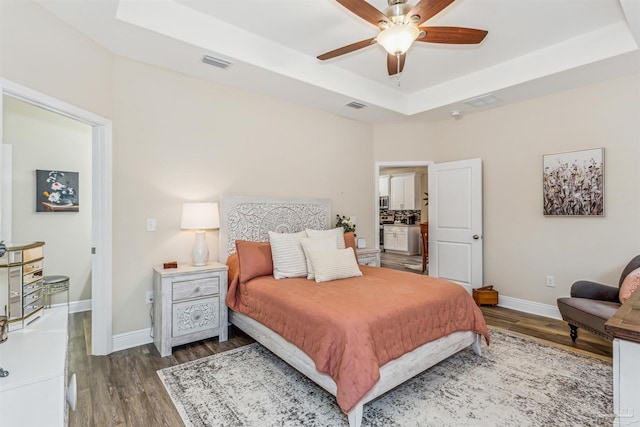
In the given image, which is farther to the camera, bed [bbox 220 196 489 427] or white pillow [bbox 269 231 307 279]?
white pillow [bbox 269 231 307 279]

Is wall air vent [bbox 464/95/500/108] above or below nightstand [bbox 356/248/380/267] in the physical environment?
above

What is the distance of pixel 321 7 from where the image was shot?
263 centimetres

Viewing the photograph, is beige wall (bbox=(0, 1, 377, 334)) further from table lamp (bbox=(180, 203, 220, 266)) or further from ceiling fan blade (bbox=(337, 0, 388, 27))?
ceiling fan blade (bbox=(337, 0, 388, 27))

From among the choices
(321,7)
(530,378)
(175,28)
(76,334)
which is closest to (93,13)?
(175,28)

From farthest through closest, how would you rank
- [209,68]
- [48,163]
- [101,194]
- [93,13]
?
[48,163] → [209,68] → [101,194] → [93,13]

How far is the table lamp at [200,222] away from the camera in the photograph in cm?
309

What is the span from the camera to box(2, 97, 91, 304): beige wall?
3.58 m

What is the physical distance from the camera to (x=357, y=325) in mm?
1912

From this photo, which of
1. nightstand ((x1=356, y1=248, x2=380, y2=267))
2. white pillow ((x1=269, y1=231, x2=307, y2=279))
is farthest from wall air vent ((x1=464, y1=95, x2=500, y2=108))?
white pillow ((x1=269, y1=231, x2=307, y2=279))

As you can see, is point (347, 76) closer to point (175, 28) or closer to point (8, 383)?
point (175, 28)

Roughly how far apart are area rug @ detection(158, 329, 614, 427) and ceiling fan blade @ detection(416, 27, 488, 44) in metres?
2.51

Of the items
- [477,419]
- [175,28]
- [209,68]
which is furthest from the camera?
[209,68]

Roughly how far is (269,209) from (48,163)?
8.77 feet

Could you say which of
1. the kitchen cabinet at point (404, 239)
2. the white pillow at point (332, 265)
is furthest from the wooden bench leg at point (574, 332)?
the kitchen cabinet at point (404, 239)
